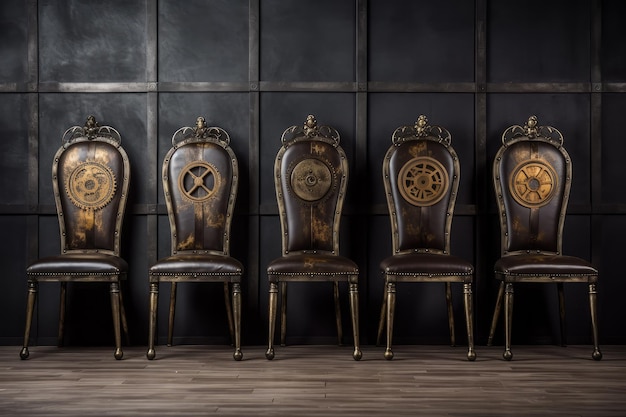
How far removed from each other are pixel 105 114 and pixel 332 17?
156cm

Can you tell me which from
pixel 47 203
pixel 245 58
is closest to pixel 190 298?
pixel 47 203

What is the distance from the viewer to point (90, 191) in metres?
4.62

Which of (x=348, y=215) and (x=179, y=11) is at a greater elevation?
(x=179, y=11)

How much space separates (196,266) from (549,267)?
1.92 m

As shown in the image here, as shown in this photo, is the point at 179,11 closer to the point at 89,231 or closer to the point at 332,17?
the point at 332,17

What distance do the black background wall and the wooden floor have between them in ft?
1.02

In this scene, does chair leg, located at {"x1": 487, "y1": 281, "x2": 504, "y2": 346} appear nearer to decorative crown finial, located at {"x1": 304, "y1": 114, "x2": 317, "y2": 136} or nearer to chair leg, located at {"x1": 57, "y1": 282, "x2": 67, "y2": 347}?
decorative crown finial, located at {"x1": 304, "y1": 114, "x2": 317, "y2": 136}

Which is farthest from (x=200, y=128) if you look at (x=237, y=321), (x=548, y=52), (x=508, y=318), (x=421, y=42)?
(x=548, y=52)

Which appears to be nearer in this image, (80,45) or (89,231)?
(89,231)

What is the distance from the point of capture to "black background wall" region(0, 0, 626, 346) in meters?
4.84

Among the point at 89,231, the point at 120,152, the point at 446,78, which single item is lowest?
the point at 89,231

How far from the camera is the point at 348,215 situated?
4.87m

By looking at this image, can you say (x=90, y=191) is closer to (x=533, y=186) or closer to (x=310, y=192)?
(x=310, y=192)

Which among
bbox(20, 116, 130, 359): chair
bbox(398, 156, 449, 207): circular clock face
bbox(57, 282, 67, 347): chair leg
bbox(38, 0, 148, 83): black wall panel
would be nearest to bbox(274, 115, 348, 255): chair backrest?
bbox(398, 156, 449, 207): circular clock face
